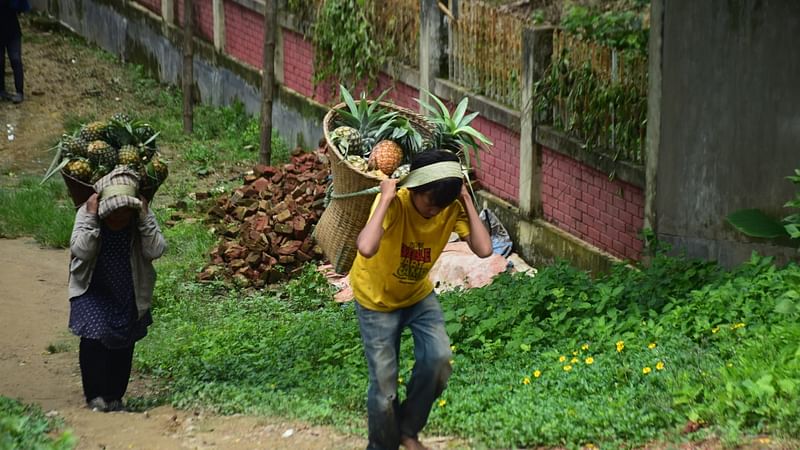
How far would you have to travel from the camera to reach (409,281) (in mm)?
5961

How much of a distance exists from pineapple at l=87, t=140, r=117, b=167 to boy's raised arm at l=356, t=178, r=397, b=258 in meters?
2.56

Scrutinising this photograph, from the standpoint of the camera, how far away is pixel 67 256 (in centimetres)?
1218

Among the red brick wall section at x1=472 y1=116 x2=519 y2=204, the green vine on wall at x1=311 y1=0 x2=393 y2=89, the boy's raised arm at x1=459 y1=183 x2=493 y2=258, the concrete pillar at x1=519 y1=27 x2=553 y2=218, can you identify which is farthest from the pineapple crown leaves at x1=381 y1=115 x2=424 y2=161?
the green vine on wall at x1=311 y1=0 x2=393 y2=89

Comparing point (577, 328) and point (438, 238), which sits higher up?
point (438, 238)

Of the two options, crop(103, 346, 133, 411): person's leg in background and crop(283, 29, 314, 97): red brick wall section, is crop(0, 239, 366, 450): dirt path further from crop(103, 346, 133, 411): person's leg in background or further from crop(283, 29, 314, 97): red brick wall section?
crop(283, 29, 314, 97): red brick wall section

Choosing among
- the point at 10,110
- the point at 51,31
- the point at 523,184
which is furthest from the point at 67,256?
the point at 51,31

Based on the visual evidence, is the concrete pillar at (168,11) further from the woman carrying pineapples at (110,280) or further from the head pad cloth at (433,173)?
the head pad cloth at (433,173)

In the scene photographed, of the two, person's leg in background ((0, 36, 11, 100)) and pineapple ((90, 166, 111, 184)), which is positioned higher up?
pineapple ((90, 166, 111, 184))

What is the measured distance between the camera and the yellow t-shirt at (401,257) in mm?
5879

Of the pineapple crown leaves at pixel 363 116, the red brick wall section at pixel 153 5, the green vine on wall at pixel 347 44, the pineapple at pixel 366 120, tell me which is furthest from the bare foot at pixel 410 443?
the red brick wall section at pixel 153 5

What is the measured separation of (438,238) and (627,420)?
136cm

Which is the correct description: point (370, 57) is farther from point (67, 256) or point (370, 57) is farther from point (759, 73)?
point (759, 73)

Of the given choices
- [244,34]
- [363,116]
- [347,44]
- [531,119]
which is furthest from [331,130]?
[244,34]

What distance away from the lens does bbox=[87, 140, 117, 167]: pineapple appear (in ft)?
25.2
